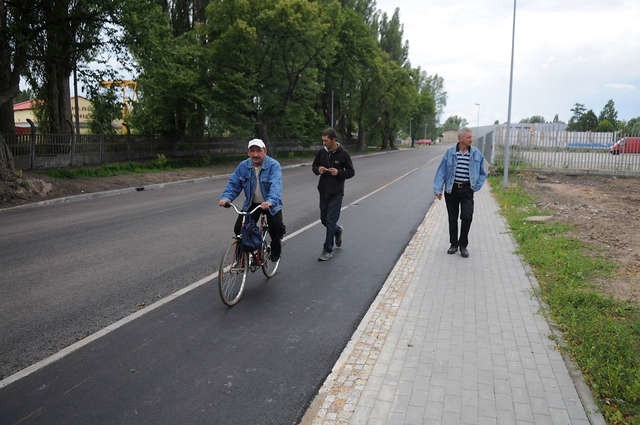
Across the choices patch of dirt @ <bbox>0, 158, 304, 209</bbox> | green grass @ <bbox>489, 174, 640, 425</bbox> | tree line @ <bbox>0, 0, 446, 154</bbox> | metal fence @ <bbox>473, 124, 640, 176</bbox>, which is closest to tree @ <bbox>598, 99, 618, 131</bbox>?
tree line @ <bbox>0, 0, 446, 154</bbox>

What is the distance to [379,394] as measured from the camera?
341 cm

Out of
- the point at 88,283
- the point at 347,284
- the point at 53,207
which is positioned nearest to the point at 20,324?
the point at 88,283

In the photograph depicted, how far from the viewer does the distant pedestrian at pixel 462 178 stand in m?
7.41

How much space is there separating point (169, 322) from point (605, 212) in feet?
36.2

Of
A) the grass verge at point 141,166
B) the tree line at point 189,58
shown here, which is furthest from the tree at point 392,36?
the grass verge at point 141,166

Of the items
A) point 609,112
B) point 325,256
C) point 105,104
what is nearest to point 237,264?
point 325,256

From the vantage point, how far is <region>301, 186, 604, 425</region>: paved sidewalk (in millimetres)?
3195

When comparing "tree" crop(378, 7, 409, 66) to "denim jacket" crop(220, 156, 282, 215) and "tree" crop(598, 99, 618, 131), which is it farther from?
"denim jacket" crop(220, 156, 282, 215)

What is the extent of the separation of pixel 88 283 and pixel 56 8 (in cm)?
1479

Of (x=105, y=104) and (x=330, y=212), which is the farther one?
(x=105, y=104)

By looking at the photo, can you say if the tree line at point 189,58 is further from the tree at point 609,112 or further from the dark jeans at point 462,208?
the tree at point 609,112

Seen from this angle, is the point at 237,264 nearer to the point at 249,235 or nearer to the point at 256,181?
the point at 249,235

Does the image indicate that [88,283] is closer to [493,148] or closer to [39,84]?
[39,84]

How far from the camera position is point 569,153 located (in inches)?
878
